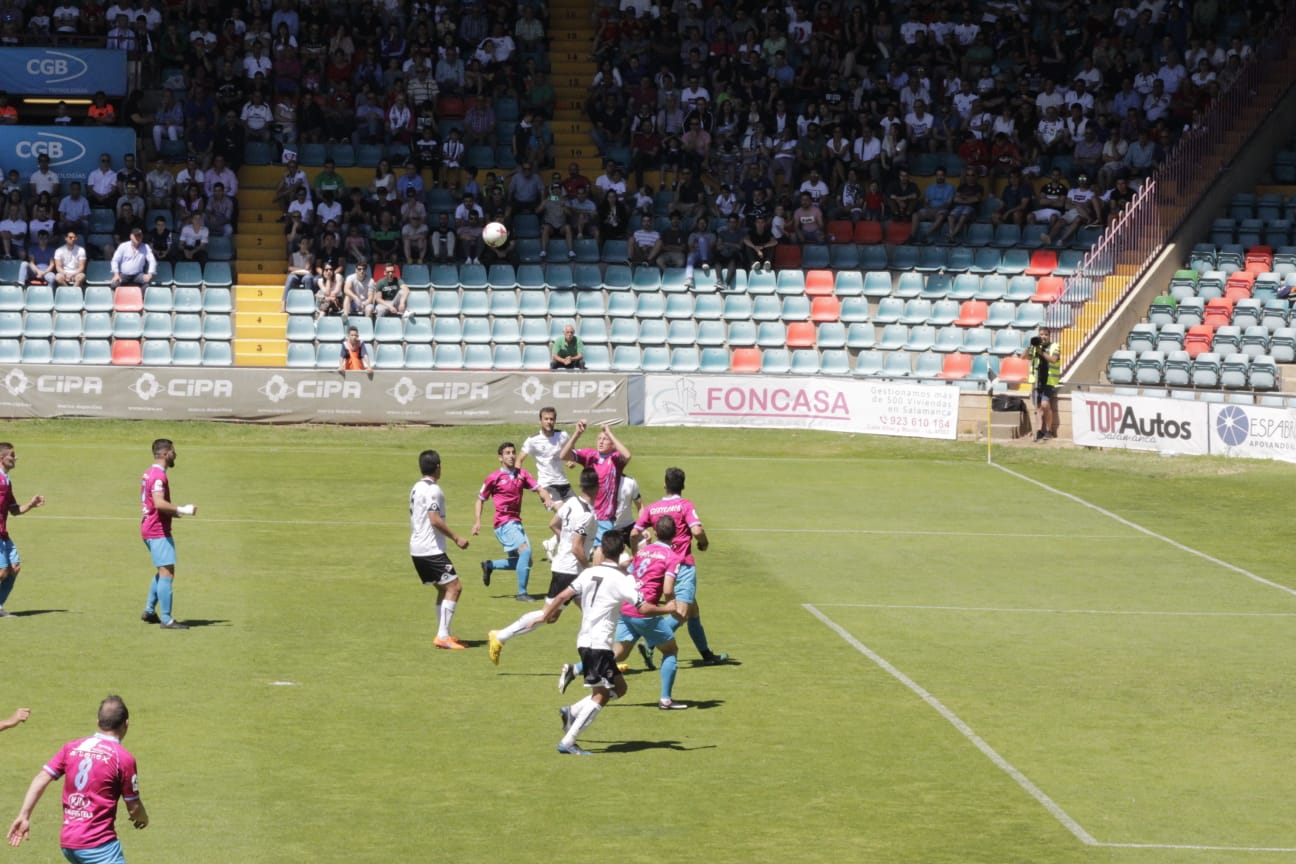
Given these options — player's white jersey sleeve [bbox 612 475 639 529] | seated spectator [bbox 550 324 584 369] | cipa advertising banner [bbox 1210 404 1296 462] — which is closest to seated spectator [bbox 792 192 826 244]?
seated spectator [bbox 550 324 584 369]

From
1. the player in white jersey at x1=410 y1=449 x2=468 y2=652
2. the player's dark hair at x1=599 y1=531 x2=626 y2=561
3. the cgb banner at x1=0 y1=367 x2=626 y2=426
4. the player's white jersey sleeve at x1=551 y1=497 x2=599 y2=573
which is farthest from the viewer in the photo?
the cgb banner at x1=0 y1=367 x2=626 y2=426

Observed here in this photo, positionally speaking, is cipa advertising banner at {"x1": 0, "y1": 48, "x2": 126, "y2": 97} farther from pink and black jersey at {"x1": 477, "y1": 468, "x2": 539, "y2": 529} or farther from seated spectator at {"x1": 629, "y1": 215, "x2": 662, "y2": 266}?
pink and black jersey at {"x1": 477, "y1": 468, "x2": 539, "y2": 529}

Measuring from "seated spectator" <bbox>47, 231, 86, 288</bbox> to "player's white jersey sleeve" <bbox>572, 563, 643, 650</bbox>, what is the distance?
27.9 meters

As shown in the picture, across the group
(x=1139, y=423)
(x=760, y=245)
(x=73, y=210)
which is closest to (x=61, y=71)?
(x=73, y=210)

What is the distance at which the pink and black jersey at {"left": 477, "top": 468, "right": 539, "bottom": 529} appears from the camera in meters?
22.8

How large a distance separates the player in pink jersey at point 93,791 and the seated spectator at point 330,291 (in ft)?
100

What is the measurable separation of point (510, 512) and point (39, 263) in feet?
72.5

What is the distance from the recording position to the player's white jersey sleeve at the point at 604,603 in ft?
51.9

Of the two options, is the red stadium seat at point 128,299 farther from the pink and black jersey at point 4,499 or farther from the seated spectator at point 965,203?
the pink and black jersey at point 4,499

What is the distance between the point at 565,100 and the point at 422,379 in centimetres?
1198

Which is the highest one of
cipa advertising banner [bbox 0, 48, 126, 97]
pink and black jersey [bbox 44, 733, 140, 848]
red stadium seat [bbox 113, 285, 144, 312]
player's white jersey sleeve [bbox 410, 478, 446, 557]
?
cipa advertising banner [bbox 0, 48, 126, 97]

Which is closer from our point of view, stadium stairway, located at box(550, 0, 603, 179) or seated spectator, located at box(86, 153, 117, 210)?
seated spectator, located at box(86, 153, 117, 210)

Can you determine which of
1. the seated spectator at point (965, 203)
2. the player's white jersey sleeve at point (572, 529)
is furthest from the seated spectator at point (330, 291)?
the player's white jersey sleeve at point (572, 529)

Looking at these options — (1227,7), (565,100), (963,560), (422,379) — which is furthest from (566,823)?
(1227,7)
